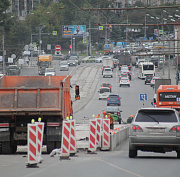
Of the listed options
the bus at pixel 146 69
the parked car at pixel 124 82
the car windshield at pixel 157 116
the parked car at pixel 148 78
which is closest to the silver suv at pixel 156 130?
the car windshield at pixel 157 116

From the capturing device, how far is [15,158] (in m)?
16.8

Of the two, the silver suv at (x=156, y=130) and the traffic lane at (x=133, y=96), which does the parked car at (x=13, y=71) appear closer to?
the traffic lane at (x=133, y=96)

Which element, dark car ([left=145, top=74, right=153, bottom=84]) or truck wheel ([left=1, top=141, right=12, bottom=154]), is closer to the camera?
truck wheel ([left=1, top=141, right=12, bottom=154])

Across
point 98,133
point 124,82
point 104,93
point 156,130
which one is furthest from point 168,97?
point 124,82

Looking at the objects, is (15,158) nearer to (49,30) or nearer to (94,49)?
(49,30)

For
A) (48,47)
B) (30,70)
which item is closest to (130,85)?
(30,70)

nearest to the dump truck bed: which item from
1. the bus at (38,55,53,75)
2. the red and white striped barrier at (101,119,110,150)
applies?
the red and white striped barrier at (101,119,110,150)

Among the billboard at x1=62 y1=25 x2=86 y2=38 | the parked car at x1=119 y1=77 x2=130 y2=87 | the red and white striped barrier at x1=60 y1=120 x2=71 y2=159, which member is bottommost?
the parked car at x1=119 y1=77 x2=130 y2=87

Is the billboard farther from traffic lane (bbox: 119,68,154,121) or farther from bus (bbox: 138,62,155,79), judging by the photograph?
bus (bbox: 138,62,155,79)

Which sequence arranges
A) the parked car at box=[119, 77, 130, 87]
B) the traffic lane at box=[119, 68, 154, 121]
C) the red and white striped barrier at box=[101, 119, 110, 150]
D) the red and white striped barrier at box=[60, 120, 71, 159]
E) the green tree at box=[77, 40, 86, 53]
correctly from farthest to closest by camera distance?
the green tree at box=[77, 40, 86, 53]
the parked car at box=[119, 77, 130, 87]
the traffic lane at box=[119, 68, 154, 121]
the red and white striped barrier at box=[101, 119, 110, 150]
the red and white striped barrier at box=[60, 120, 71, 159]

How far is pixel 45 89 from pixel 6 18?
271 feet

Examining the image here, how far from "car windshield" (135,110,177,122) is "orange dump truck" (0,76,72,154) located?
9.99 feet

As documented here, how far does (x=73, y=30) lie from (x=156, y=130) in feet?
436

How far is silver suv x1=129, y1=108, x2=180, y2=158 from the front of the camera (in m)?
15.8
